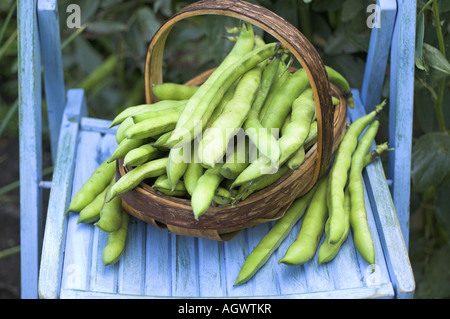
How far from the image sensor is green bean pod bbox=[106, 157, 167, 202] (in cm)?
108

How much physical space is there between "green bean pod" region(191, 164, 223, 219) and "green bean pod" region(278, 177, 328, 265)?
0.65 ft

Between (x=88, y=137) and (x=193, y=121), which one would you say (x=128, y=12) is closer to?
(x=88, y=137)

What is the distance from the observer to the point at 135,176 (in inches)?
42.8

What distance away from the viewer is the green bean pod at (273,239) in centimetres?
115

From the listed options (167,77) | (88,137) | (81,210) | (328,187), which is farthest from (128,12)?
(328,187)

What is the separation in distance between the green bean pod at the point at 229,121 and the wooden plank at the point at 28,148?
17.0 inches

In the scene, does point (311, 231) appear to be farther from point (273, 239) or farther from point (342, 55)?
point (342, 55)

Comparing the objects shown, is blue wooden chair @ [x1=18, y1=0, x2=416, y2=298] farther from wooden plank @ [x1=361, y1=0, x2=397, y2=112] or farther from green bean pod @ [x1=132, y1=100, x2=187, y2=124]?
green bean pod @ [x1=132, y1=100, x2=187, y2=124]

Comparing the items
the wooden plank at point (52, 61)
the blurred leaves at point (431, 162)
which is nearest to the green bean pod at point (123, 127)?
the wooden plank at point (52, 61)

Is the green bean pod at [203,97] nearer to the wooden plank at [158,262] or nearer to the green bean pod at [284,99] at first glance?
the green bean pod at [284,99]

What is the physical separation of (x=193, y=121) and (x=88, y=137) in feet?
1.54

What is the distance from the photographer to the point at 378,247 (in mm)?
1177

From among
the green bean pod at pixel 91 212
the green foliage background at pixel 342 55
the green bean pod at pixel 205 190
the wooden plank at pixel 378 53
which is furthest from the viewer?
the green foliage background at pixel 342 55

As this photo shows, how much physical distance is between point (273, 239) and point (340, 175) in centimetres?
18
